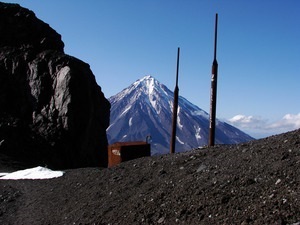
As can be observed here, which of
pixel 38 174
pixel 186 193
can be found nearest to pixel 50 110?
pixel 38 174

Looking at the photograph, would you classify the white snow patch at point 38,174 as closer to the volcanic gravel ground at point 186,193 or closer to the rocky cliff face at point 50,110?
the volcanic gravel ground at point 186,193

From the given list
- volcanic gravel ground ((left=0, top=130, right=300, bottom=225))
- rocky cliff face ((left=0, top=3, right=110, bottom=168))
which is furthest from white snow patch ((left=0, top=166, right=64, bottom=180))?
rocky cliff face ((left=0, top=3, right=110, bottom=168))

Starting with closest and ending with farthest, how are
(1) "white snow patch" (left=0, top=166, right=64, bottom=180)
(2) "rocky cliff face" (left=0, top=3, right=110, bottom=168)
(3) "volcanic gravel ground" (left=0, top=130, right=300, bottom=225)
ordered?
(3) "volcanic gravel ground" (left=0, top=130, right=300, bottom=225) < (1) "white snow patch" (left=0, top=166, right=64, bottom=180) < (2) "rocky cliff face" (left=0, top=3, right=110, bottom=168)

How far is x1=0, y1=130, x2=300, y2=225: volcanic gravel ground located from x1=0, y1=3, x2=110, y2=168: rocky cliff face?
65.1ft

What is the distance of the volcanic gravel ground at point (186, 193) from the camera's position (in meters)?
7.32

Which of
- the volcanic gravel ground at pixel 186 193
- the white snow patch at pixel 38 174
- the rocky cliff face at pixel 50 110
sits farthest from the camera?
the rocky cliff face at pixel 50 110

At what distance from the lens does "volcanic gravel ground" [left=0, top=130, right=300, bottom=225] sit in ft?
24.0

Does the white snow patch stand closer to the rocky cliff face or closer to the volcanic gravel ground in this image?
the volcanic gravel ground

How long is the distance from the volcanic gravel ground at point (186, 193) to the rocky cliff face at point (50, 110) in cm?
1986

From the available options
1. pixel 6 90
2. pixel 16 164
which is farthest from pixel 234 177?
pixel 6 90

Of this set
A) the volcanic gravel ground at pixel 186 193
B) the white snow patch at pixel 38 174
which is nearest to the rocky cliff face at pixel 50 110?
the white snow patch at pixel 38 174

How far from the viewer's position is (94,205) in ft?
35.1

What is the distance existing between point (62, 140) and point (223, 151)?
2447 centimetres

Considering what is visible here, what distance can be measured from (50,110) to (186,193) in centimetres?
2799
